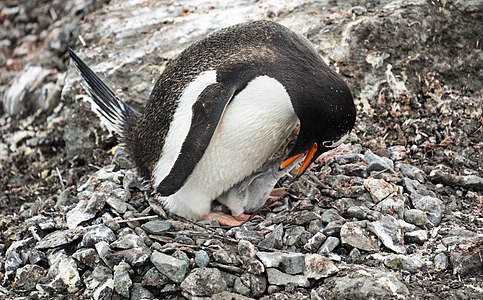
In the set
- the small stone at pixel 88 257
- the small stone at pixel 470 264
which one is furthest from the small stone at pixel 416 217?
the small stone at pixel 88 257

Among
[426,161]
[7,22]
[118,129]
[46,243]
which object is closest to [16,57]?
[7,22]

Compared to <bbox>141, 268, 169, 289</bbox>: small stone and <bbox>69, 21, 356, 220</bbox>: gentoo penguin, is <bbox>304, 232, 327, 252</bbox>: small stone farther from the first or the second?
<bbox>141, 268, 169, 289</bbox>: small stone

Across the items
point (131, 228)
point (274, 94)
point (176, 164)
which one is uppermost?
point (274, 94)

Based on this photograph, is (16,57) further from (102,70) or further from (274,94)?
(274,94)

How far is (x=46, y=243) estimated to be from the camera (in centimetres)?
410

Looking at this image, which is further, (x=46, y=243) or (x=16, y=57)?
(x=16, y=57)

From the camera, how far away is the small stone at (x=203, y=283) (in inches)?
142

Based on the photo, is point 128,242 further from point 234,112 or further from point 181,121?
point 234,112

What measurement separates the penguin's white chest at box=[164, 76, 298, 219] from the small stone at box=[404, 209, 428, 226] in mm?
766

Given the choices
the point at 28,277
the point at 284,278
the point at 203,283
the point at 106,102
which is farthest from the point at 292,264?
the point at 106,102

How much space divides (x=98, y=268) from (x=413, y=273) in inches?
60.2

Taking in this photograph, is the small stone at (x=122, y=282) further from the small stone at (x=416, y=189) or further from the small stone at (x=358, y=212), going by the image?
the small stone at (x=416, y=189)

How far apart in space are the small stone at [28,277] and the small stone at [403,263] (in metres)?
1.74

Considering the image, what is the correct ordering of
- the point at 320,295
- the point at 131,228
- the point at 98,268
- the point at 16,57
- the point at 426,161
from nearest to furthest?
the point at 320,295
the point at 98,268
the point at 131,228
the point at 426,161
the point at 16,57
